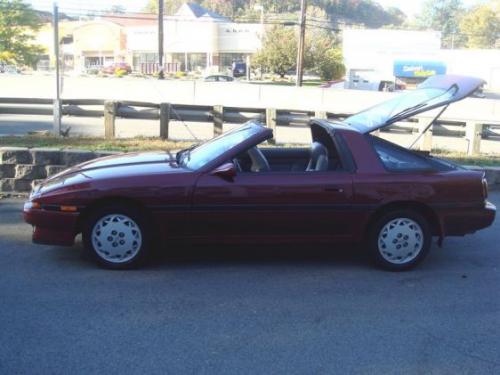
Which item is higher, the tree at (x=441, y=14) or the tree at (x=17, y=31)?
the tree at (x=441, y=14)

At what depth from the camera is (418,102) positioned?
19.5ft

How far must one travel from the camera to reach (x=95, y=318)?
4.48m

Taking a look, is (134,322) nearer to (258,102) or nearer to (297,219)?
(297,219)

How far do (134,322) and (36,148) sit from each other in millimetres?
4933

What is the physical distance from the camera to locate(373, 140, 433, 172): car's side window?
576 cm

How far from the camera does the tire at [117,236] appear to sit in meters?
5.45

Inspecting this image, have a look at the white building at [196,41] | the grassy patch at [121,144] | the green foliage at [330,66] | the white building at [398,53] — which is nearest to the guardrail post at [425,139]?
the grassy patch at [121,144]

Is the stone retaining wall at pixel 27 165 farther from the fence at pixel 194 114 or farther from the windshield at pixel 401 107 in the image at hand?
the windshield at pixel 401 107

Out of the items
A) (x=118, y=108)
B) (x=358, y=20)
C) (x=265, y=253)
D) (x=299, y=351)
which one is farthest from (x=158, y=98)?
(x=358, y=20)

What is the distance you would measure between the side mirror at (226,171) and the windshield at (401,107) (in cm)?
132

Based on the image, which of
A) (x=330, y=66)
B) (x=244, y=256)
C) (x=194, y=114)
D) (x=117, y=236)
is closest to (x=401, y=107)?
(x=244, y=256)

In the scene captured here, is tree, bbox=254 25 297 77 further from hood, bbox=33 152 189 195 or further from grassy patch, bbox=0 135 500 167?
hood, bbox=33 152 189 195

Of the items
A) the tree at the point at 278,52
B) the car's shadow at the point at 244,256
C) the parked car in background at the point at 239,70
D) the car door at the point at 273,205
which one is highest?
→ the tree at the point at 278,52

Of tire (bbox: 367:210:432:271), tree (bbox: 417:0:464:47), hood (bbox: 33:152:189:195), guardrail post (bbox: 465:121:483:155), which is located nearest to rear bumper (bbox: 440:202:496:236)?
tire (bbox: 367:210:432:271)
